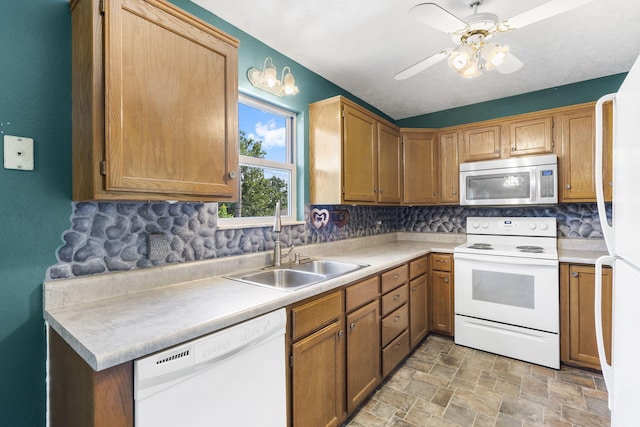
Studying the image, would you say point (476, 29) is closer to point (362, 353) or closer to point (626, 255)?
point (626, 255)

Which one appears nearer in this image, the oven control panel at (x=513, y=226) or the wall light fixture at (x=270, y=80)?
the wall light fixture at (x=270, y=80)

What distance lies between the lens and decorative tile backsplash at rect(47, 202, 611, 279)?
1.33 m

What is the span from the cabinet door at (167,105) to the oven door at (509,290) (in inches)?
90.8

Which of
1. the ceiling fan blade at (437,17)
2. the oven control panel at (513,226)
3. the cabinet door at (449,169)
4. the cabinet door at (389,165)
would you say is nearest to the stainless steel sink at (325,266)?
the cabinet door at (389,165)

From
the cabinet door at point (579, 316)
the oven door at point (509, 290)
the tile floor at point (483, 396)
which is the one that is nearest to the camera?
the tile floor at point (483, 396)

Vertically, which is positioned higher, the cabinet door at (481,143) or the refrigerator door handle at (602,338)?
the cabinet door at (481,143)

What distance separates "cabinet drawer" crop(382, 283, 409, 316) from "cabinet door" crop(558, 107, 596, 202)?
1.69 meters

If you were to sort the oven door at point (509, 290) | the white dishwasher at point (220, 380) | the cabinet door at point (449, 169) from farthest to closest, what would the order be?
the cabinet door at point (449, 169), the oven door at point (509, 290), the white dishwasher at point (220, 380)

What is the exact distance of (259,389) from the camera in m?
1.23

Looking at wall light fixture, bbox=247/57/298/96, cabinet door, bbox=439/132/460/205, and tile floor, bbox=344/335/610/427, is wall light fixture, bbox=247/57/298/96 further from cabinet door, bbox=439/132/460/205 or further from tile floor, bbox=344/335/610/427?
tile floor, bbox=344/335/610/427

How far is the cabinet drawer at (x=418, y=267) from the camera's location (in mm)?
2647

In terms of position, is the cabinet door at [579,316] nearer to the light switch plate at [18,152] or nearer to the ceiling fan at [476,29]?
the ceiling fan at [476,29]

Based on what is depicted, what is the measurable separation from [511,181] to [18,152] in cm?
346

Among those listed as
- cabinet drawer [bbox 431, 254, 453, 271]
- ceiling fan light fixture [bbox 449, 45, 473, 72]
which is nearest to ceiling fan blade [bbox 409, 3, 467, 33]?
ceiling fan light fixture [bbox 449, 45, 473, 72]
